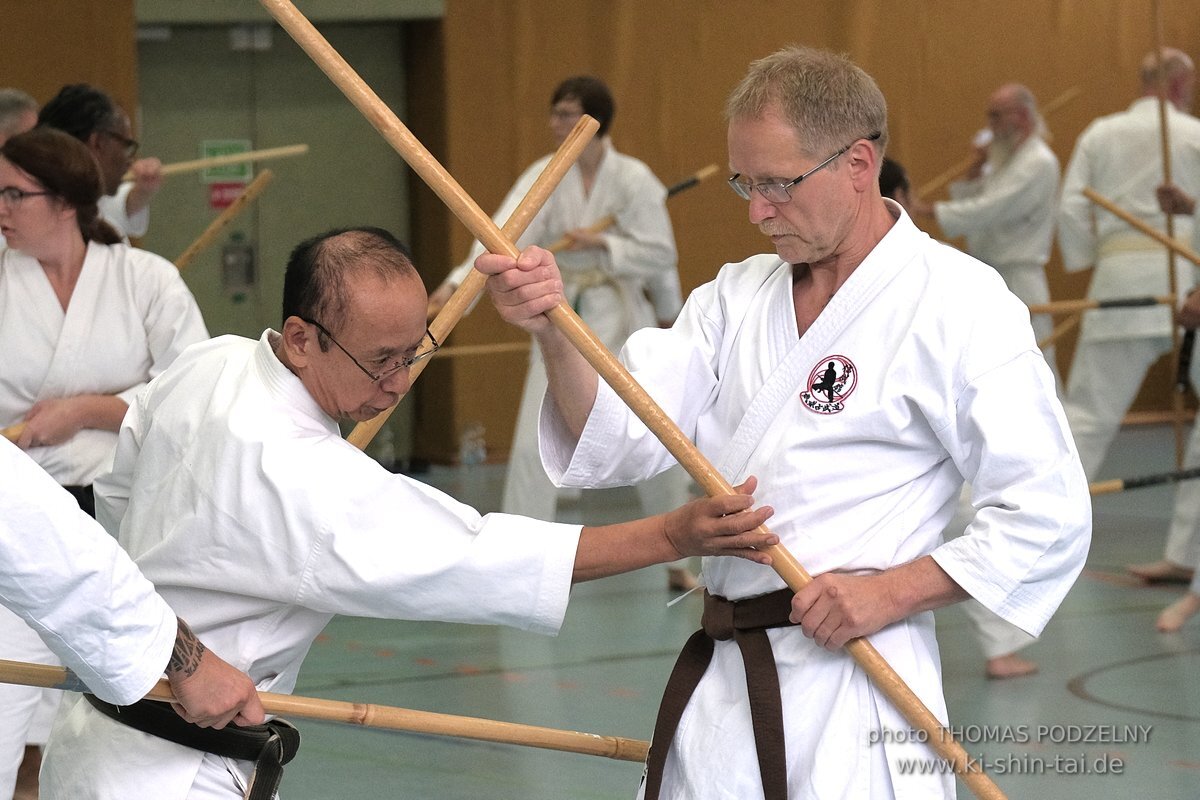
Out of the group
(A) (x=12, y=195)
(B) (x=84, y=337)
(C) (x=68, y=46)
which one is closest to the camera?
(A) (x=12, y=195)

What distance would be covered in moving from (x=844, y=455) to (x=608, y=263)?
13.4ft

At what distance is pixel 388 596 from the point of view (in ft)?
6.08

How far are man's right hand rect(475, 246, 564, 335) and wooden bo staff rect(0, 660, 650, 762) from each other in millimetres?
532

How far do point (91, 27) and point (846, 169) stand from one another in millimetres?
6290

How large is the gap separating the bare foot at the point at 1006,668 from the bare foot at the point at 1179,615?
693mm

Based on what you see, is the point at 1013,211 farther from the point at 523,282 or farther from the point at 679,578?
the point at 523,282

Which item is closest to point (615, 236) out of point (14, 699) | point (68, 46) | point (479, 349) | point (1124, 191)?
point (479, 349)

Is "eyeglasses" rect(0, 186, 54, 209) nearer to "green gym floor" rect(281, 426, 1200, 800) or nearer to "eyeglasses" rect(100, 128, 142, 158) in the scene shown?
"eyeglasses" rect(100, 128, 142, 158)

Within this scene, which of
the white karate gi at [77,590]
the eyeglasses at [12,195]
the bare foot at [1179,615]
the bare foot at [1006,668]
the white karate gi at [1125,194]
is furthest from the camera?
the white karate gi at [1125,194]

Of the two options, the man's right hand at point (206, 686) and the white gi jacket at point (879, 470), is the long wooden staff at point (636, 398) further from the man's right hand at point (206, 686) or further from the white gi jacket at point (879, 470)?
the man's right hand at point (206, 686)

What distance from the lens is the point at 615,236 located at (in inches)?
234

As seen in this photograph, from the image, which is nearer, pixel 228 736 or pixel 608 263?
pixel 228 736

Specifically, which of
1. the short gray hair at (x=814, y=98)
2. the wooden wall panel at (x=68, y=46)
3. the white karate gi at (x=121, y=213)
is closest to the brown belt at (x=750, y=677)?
the short gray hair at (x=814, y=98)

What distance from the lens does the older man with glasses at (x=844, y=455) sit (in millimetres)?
1853
